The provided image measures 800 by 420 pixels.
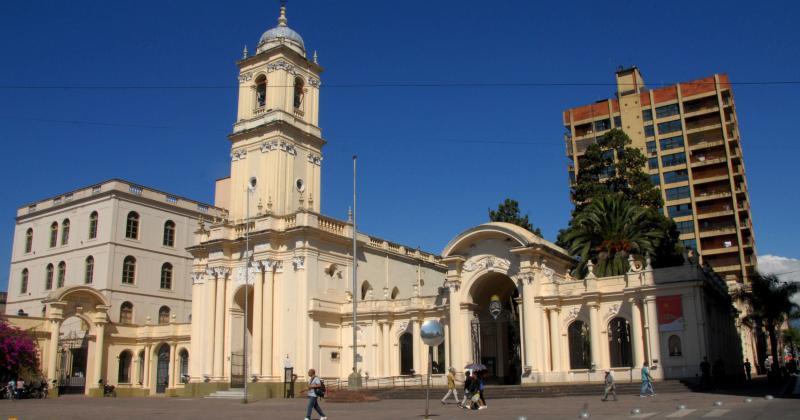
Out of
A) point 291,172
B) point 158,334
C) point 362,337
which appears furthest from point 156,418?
point 158,334

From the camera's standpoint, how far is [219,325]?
4341 centimetres

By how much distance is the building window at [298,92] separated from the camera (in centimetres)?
4778

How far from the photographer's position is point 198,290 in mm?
45375

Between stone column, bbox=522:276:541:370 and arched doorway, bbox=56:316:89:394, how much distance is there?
1147 inches

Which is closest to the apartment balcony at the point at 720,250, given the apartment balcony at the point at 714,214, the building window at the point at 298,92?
the apartment balcony at the point at 714,214

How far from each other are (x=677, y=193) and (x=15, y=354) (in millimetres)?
65927

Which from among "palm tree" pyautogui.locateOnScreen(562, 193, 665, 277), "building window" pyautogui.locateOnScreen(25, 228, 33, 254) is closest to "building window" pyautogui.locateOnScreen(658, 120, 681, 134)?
"palm tree" pyautogui.locateOnScreen(562, 193, 665, 277)

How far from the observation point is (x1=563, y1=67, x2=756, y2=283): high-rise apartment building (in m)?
77.1

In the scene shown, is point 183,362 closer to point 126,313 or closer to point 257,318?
point 126,313

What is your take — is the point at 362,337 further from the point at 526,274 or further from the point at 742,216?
the point at 742,216

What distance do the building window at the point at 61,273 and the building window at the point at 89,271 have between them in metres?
2.67

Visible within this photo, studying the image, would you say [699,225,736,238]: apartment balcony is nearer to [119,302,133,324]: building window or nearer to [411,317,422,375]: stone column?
[411,317,422,375]: stone column

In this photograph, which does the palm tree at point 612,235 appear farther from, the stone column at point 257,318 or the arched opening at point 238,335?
the arched opening at point 238,335

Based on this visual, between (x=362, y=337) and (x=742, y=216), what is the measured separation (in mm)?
Result: 52332
